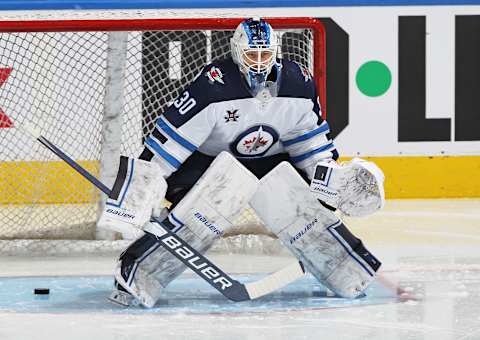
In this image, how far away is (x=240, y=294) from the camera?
378 cm

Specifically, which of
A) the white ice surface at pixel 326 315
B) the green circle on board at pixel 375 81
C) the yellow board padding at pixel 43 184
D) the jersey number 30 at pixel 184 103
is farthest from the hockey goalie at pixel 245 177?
the green circle on board at pixel 375 81

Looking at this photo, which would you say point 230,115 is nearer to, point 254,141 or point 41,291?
point 254,141

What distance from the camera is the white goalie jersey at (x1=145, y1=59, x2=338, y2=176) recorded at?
3.66m

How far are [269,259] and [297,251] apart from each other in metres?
0.84

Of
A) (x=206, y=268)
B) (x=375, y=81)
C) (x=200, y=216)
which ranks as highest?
(x=375, y=81)

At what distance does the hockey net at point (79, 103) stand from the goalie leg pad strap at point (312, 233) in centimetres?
117

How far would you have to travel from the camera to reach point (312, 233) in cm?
385

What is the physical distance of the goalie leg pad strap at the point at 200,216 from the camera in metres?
3.71

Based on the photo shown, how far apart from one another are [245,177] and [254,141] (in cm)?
11

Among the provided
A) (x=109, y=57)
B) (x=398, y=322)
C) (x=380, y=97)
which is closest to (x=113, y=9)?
(x=109, y=57)

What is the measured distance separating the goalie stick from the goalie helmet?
0.48 m

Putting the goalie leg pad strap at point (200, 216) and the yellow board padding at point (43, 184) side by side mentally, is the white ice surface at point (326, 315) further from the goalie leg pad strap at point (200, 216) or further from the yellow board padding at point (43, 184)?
the yellow board padding at point (43, 184)

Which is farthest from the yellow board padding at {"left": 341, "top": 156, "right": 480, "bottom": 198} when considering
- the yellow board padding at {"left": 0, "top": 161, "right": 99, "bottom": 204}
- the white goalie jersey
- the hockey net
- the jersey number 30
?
the jersey number 30

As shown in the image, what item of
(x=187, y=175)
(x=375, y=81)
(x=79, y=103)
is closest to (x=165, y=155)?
(x=187, y=175)
